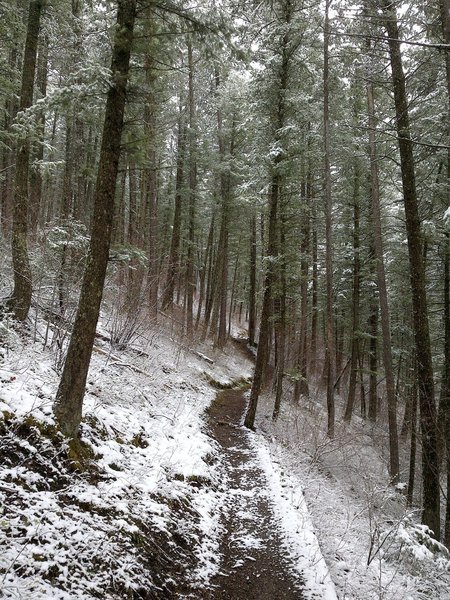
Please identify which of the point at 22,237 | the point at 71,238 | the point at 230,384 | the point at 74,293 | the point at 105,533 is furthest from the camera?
the point at 230,384

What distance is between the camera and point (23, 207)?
26.2ft

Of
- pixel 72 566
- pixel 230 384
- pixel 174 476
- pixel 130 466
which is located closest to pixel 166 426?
pixel 174 476

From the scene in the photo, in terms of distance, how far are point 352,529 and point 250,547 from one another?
85.7 inches

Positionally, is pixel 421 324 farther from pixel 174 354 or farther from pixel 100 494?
pixel 174 354

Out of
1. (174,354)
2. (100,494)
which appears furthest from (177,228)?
(100,494)

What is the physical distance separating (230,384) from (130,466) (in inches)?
465

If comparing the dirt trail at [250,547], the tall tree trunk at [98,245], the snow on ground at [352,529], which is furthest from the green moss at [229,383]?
the tall tree trunk at [98,245]

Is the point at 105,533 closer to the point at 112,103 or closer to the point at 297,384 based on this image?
the point at 112,103

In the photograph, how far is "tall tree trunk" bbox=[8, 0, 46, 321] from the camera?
7.85 metres

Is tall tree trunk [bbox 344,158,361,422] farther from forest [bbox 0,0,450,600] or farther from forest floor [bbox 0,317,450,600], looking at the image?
forest floor [bbox 0,317,450,600]

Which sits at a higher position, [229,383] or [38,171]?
[38,171]

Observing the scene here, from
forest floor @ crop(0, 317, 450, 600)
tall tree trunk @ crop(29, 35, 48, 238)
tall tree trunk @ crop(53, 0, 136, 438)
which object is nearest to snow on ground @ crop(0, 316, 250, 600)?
forest floor @ crop(0, 317, 450, 600)

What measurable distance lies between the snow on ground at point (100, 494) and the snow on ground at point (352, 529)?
158 centimetres

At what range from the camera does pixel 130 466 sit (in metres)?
5.68
